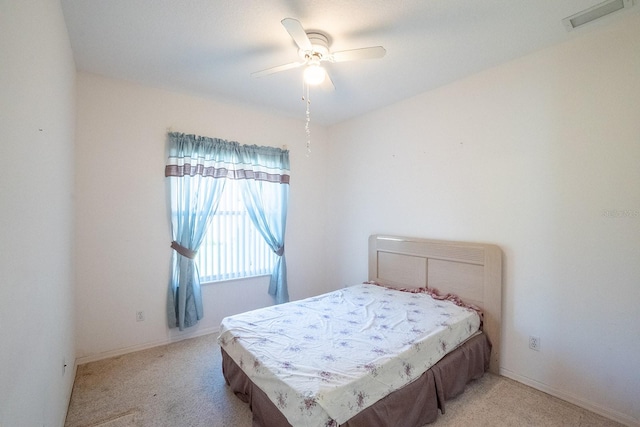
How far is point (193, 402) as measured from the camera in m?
2.08

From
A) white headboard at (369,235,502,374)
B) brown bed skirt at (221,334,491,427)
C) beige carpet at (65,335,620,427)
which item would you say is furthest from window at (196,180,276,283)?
white headboard at (369,235,502,374)

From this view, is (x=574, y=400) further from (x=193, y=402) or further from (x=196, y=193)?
(x=196, y=193)

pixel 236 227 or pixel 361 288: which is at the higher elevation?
pixel 236 227

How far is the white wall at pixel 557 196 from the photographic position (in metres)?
1.90

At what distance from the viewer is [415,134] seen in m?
3.14

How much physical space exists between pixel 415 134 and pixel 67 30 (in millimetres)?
3117

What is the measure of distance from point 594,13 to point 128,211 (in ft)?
13.2

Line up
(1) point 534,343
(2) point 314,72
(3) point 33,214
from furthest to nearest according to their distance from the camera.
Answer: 1. (1) point 534,343
2. (2) point 314,72
3. (3) point 33,214

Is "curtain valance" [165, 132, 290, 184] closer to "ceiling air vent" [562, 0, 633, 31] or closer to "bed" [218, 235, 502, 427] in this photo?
"bed" [218, 235, 502, 427]

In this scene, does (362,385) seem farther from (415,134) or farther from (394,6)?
(415,134)

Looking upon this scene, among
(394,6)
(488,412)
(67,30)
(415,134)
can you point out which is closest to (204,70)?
(67,30)

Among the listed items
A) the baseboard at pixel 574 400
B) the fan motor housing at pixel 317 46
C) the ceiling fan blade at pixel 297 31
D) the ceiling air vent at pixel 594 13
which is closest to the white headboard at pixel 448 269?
the baseboard at pixel 574 400

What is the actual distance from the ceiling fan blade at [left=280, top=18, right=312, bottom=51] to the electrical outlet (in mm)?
2802

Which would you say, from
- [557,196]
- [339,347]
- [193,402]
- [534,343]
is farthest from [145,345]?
[557,196]
